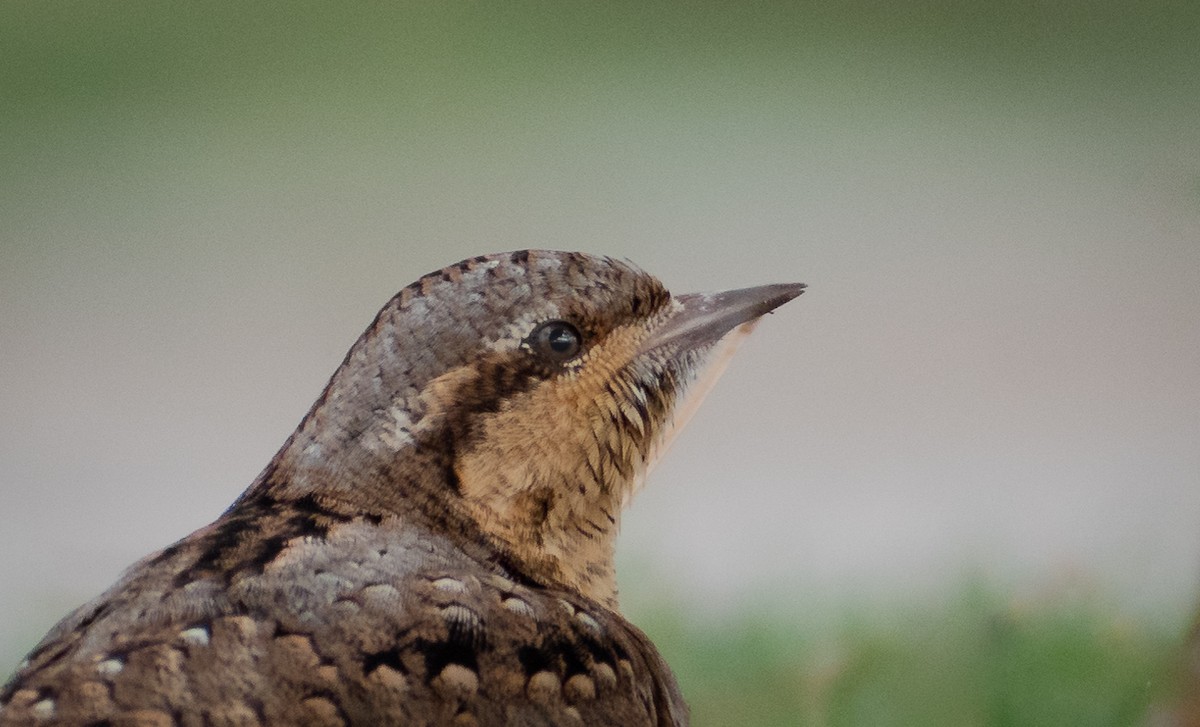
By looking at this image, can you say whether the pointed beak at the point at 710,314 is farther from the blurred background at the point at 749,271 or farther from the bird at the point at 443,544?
the blurred background at the point at 749,271

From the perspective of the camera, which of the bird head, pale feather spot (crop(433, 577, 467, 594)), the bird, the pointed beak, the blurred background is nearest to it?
the bird

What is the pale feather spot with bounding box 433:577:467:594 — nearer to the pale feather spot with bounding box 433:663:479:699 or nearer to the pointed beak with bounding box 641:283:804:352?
the pale feather spot with bounding box 433:663:479:699

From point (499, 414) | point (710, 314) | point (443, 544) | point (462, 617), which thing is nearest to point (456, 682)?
point (462, 617)

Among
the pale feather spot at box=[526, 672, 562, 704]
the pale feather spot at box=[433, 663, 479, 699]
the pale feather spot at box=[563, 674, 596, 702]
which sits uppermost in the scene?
the pale feather spot at box=[433, 663, 479, 699]

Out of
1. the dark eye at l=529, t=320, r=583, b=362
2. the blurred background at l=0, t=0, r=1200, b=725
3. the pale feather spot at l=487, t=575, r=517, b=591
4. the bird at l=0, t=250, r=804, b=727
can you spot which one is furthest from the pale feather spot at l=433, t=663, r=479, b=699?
the blurred background at l=0, t=0, r=1200, b=725

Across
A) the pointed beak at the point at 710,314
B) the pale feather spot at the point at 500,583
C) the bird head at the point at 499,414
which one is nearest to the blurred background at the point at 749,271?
the pointed beak at the point at 710,314

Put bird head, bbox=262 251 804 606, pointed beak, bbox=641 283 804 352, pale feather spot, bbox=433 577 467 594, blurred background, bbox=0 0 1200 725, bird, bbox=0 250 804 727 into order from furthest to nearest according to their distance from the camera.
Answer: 1. blurred background, bbox=0 0 1200 725
2. pointed beak, bbox=641 283 804 352
3. bird head, bbox=262 251 804 606
4. pale feather spot, bbox=433 577 467 594
5. bird, bbox=0 250 804 727

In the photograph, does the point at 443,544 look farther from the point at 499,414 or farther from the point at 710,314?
the point at 710,314

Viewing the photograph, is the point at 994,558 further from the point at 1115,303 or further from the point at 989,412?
the point at 1115,303
